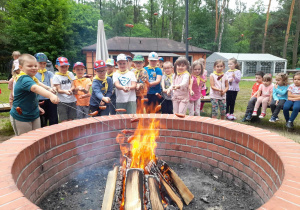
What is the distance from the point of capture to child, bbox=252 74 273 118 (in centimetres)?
603

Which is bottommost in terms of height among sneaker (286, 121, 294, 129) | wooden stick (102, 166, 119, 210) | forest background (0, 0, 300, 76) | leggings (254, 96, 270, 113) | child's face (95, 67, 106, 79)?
sneaker (286, 121, 294, 129)

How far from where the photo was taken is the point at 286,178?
5.16 ft

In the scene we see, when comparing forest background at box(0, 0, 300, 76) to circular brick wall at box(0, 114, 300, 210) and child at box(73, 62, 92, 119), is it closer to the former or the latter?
child at box(73, 62, 92, 119)

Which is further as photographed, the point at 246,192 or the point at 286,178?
the point at 246,192

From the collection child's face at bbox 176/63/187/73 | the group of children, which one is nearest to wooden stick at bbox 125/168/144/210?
the group of children

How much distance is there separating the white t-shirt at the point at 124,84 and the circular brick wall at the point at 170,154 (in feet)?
4.43

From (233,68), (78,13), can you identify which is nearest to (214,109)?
(233,68)

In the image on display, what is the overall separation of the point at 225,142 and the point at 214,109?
3119 millimetres

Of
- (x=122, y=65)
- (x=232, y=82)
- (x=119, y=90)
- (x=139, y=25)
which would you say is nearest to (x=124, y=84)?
(x=119, y=90)

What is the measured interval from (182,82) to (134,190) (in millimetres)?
2961

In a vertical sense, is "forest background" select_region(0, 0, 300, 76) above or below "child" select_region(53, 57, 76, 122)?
above

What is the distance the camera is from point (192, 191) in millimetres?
2475

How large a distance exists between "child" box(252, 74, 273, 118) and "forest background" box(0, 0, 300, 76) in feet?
73.6

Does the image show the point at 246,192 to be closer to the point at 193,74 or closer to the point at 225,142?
the point at 225,142
